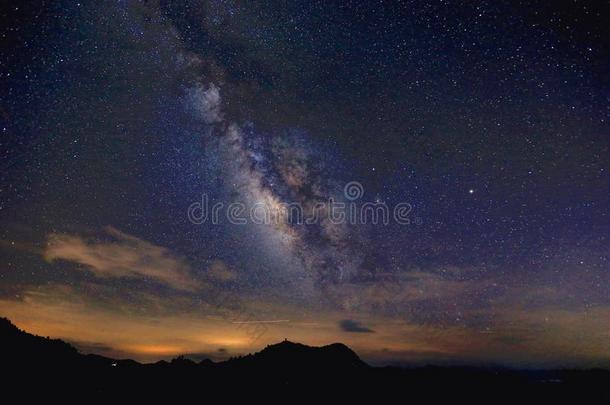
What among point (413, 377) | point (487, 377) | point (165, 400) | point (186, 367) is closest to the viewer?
point (165, 400)

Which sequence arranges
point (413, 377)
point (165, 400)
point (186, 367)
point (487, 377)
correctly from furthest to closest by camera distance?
point (487, 377) < point (413, 377) < point (186, 367) < point (165, 400)

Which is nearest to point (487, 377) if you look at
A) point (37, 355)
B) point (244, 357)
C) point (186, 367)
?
point (244, 357)

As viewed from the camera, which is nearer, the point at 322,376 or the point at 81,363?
the point at 81,363

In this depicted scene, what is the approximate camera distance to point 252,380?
117 feet

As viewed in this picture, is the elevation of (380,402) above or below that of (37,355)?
below

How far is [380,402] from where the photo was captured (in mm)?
30031

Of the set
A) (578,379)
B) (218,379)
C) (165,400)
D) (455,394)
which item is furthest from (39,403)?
(578,379)

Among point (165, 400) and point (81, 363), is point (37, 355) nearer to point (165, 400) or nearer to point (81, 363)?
point (81, 363)

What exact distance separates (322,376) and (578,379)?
30.8m

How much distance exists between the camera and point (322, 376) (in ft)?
138

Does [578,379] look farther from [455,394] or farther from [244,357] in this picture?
[244,357]

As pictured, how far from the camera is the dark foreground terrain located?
24.4 metres

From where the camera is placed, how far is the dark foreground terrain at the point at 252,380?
24406mm

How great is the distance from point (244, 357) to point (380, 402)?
25585mm
